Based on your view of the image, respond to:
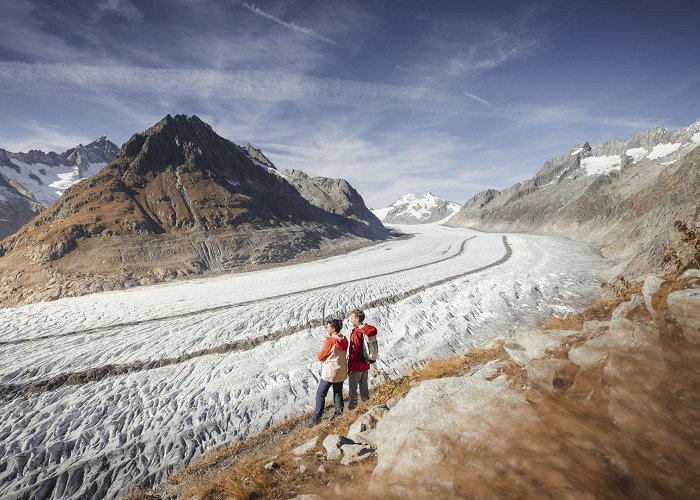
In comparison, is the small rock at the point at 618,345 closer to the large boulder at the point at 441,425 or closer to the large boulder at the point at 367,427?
the large boulder at the point at 441,425

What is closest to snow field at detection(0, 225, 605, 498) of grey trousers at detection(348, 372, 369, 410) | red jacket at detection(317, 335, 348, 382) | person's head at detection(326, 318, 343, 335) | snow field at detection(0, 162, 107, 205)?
grey trousers at detection(348, 372, 369, 410)

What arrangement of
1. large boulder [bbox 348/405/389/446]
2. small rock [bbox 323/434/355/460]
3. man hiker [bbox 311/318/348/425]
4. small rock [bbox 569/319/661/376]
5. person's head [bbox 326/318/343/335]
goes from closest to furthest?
small rock [bbox 569/319/661/376] < small rock [bbox 323/434/355/460] < large boulder [bbox 348/405/389/446] < person's head [bbox 326/318/343/335] < man hiker [bbox 311/318/348/425]

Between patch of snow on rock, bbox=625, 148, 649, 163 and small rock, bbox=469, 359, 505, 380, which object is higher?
patch of snow on rock, bbox=625, 148, 649, 163

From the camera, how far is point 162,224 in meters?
47.1

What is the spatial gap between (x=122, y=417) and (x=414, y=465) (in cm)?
1044

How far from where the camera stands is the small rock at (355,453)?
5.07m

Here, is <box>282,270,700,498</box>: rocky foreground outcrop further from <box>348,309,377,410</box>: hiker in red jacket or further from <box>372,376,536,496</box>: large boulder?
<box>348,309,377,410</box>: hiker in red jacket

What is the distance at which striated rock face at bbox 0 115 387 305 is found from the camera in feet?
118

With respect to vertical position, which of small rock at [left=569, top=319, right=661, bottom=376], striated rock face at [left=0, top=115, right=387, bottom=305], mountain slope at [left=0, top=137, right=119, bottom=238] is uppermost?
mountain slope at [left=0, top=137, right=119, bottom=238]

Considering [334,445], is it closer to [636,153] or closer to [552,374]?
[552,374]

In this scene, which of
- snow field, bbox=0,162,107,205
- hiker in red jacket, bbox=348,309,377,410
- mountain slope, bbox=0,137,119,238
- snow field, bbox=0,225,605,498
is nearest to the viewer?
hiker in red jacket, bbox=348,309,377,410

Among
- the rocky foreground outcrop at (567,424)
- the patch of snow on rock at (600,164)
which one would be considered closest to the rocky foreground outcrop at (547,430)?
the rocky foreground outcrop at (567,424)

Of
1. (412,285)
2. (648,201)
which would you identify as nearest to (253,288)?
(412,285)

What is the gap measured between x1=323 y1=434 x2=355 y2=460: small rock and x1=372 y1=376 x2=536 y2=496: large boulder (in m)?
0.68
